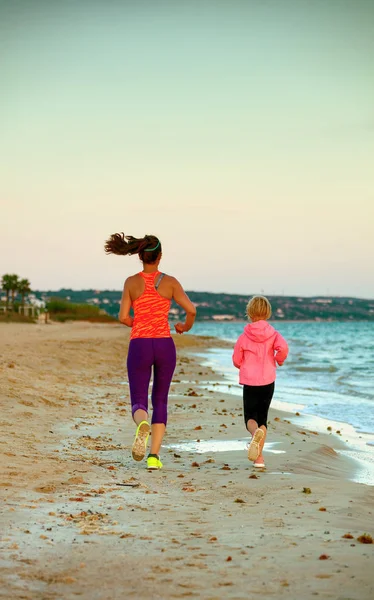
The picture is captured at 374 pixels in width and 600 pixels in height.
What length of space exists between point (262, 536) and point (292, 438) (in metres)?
5.32

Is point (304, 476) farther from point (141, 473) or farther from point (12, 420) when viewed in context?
point (12, 420)

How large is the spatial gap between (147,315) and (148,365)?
44cm

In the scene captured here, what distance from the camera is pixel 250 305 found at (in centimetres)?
755

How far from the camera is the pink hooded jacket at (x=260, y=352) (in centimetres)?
748

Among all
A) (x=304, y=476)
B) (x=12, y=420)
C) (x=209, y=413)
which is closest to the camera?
(x=304, y=476)

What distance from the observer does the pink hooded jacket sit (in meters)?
7.48

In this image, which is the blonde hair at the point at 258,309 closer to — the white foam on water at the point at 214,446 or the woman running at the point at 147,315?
the woman running at the point at 147,315

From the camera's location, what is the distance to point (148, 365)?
6.95 metres

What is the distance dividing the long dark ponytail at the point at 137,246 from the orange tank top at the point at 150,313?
18cm

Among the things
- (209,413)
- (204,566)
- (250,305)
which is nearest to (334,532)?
(204,566)

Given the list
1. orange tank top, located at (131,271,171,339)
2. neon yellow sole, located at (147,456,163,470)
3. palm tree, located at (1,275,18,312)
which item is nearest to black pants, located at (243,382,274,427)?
neon yellow sole, located at (147,456,163,470)

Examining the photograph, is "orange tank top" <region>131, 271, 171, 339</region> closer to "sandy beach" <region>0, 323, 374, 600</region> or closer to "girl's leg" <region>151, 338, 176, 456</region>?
"girl's leg" <region>151, 338, 176, 456</region>

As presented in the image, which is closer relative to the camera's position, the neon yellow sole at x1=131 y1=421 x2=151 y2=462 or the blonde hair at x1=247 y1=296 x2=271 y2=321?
the neon yellow sole at x1=131 y1=421 x2=151 y2=462

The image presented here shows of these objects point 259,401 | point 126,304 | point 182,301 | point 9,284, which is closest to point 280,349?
point 259,401
